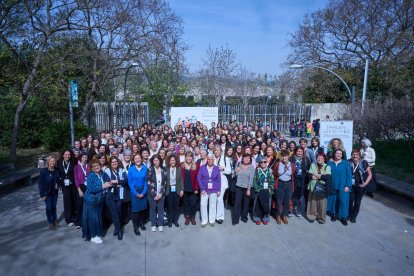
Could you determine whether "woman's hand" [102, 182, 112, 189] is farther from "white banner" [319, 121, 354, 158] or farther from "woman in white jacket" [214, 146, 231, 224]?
"white banner" [319, 121, 354, 158]

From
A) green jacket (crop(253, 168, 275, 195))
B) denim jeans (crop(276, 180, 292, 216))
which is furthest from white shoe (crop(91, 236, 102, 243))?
denim jeans (crop(276, 180, 292, 216))

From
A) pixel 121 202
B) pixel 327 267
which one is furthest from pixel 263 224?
pixel 121 202

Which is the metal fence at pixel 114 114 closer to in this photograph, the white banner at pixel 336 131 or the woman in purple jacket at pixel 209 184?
the white banner at pixel 336 131

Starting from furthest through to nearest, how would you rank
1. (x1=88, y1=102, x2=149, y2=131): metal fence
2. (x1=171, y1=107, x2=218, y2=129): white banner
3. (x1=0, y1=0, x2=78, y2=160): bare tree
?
(x1=88, y1=102, x2=149, y2=131): metal fence, (x1=171, y1=107, x2=218, y2=129): white banner, (x1=0, y1=0, x2=78, y2=160): bare tree

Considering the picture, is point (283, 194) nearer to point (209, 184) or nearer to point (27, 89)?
point (209, 184)

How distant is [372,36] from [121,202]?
3140 centimetres

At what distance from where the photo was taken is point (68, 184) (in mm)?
6660

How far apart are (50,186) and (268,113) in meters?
20.6

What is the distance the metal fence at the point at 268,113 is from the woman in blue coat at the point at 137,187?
1868 centimetres

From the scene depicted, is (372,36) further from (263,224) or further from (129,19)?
(263,224)

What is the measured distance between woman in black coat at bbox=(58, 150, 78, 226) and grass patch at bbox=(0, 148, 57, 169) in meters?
7.40

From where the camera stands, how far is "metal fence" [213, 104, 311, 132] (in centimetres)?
2481

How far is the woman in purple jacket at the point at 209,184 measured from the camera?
22.1 feet

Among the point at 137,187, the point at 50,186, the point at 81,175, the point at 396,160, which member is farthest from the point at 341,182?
the point at 396,160
